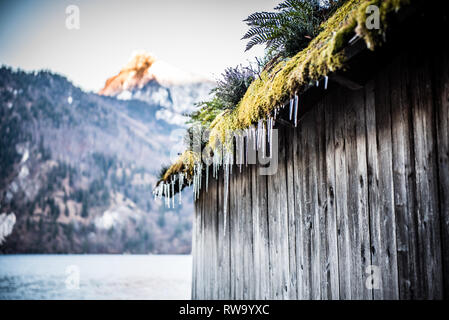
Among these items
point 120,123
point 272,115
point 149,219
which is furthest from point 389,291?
point 120,123

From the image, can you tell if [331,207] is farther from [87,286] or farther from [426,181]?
[87,286]

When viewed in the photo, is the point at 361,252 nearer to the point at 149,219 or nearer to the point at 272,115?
the point at 272,115

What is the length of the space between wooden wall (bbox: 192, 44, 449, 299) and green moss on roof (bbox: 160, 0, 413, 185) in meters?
0.50

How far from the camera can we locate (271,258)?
4.07m

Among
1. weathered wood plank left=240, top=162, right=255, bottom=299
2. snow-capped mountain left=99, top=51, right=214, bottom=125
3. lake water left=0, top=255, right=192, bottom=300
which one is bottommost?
lake water left=0, top=255, right=192, bottom=300

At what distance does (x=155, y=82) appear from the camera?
154 meters

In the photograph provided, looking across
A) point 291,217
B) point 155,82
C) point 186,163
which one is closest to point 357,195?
point 291,217

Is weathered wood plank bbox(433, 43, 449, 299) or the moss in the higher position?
the moss

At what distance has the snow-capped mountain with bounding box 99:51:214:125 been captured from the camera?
14612 centimetres

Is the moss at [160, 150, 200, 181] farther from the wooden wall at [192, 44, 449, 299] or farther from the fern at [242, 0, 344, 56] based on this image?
the fern at [242, 0, 344, 56]

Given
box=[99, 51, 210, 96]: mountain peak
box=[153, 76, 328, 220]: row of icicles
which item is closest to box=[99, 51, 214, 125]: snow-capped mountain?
box=[99, 51, 210, 96]: mountain peak

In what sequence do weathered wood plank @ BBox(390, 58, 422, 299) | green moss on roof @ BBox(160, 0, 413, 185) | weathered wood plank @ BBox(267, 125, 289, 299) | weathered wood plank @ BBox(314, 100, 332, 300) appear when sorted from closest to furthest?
green moss on roof @ BBox(160, 0, 413, 185)
weathered wood plank @ BBox(390, 58, 422, 299)
weathered wood plank @ BBox(314, 100, 332, 300)
weathered wood plank @ BBox(267, 125, 289, 299)

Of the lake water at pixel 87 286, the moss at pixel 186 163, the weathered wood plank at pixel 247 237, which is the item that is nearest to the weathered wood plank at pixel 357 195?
the weathered wood plank at pixel 247 237

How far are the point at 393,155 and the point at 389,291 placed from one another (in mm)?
960
